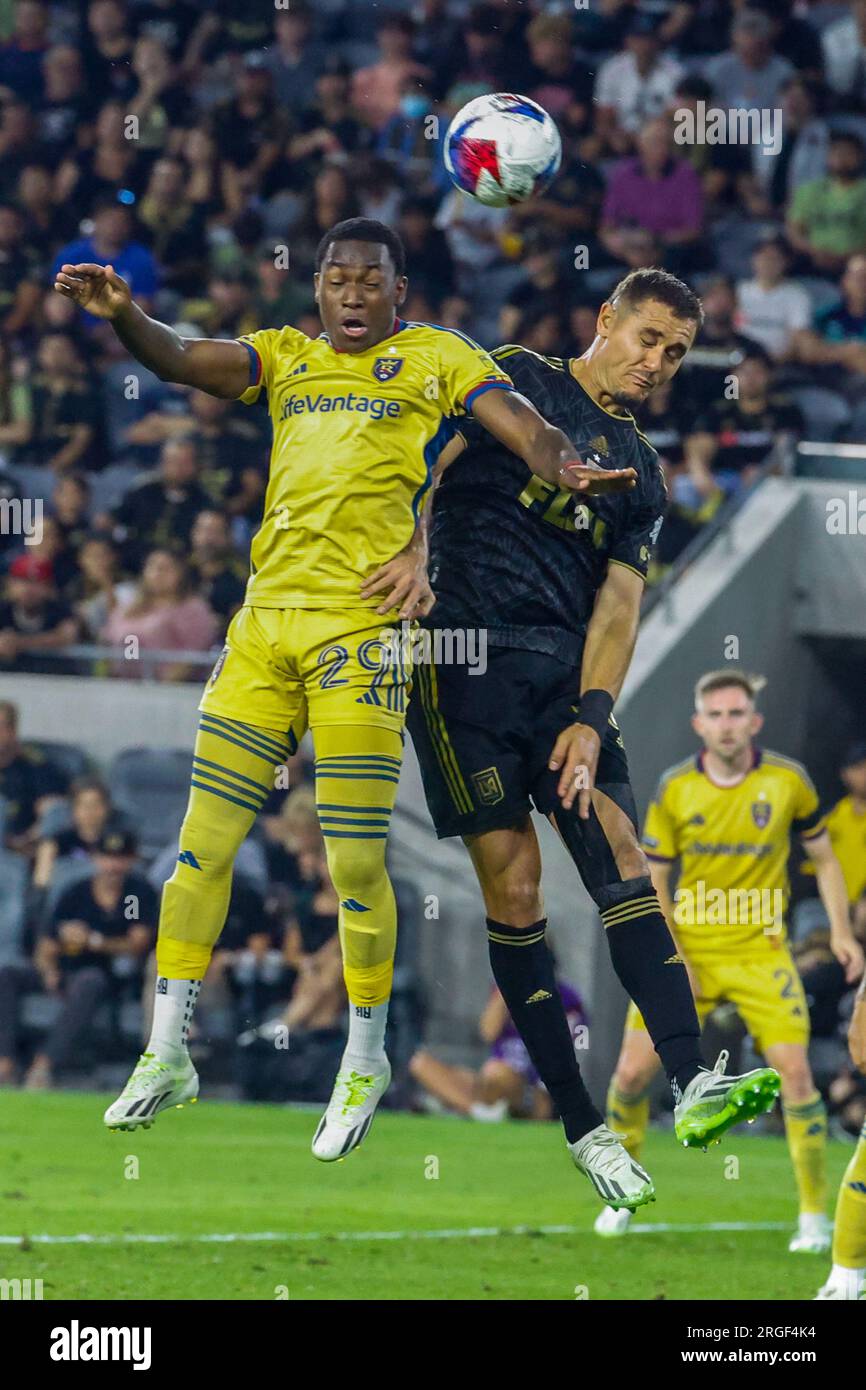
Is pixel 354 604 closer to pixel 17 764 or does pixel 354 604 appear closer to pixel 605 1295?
pixel 605 1295

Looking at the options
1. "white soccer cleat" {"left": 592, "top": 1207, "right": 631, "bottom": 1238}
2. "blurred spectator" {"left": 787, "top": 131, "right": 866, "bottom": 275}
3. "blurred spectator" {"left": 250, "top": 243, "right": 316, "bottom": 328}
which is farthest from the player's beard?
"blurred spectator" {"left": 787, "top": 131, "right": 866, "bottom": 275}

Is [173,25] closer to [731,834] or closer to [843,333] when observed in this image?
[843,333]

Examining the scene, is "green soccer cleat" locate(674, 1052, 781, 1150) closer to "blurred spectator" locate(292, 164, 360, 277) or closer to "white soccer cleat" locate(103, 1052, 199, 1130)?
"white soccer cleat" locate(103, 1052, 199, 1130)

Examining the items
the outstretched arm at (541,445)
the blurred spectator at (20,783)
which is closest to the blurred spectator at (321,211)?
the blurred spectator at (20,783)

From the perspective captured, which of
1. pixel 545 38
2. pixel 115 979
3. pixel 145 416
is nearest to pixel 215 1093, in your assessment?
pixel 115 979

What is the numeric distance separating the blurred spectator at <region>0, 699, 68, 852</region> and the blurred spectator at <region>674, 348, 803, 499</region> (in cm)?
418

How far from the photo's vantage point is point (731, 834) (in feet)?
33.0

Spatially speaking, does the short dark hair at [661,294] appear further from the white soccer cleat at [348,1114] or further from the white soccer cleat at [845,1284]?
the white soccer cleat at [845,1284]

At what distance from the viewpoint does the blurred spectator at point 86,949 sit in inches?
467

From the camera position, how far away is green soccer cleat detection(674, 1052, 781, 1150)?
5.78m

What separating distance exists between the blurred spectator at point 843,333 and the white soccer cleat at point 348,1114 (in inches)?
327

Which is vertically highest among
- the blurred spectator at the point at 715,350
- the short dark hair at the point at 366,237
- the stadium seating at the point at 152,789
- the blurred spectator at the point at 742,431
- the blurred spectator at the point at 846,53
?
the blurred spectator at the point at 846,53

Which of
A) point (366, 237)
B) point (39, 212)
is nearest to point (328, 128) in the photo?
point (39, 212)
